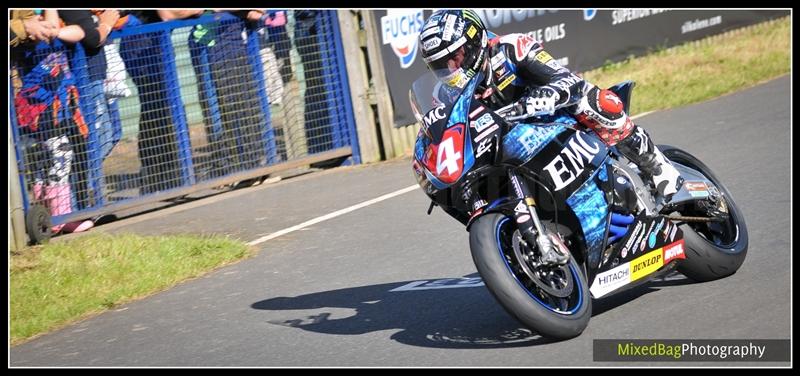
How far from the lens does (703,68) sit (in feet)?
50.6

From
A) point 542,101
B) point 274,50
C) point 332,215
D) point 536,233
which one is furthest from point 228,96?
point 536,233

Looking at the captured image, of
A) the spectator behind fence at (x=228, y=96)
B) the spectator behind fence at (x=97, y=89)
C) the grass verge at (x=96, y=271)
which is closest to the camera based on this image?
the grass verge at (x=96, y=271)

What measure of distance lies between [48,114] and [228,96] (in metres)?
1.88

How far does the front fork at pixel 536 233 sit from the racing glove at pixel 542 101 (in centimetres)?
41

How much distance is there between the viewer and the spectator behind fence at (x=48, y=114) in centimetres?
923

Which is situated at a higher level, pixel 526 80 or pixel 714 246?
pixel 526 80

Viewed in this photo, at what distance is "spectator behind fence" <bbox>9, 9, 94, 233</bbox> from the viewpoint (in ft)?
30.3

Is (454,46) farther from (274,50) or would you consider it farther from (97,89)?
(274,50)

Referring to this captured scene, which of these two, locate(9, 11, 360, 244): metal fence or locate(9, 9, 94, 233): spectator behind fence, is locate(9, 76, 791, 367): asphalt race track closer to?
locate(9, 11, 360, 244): metal fence

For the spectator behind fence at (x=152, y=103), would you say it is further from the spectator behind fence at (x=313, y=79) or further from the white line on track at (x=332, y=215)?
the white line on track at (x=332, y=215)

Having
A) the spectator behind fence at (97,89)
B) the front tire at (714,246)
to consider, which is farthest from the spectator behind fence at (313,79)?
the front tire at (714,246)

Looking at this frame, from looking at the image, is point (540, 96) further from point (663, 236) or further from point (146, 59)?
point (146, 59)

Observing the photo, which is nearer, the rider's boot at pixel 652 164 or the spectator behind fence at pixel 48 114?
the rider's boot at pixel 652 164
